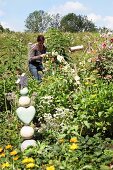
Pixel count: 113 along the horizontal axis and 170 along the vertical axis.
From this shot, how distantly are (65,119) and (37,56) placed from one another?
12.0ft

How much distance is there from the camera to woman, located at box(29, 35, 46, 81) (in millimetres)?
9617

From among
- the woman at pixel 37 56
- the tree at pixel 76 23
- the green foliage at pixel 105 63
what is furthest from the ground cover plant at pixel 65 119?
the tree at pixel 76 23

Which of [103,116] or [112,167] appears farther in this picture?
[103,116]

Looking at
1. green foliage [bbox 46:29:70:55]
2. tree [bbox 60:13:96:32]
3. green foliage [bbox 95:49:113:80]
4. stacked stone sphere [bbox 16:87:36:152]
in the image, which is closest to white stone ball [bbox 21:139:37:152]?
stacked stone sphere [bbox 16:87:36:152]

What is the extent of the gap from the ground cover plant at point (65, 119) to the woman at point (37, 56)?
9.3 inches

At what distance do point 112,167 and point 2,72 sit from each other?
5827 mm

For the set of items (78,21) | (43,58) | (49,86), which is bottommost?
(49,86)

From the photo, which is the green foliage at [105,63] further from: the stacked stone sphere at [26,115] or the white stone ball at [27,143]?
the white stone ball at [27,143]

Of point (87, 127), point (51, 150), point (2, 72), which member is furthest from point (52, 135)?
point (2, 72)

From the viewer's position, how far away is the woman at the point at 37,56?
31.6 ft

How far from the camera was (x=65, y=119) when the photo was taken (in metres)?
6.29

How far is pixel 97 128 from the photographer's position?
5.92m

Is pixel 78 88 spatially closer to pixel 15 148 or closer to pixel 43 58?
pixel 15 148

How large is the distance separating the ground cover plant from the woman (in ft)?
0.77
